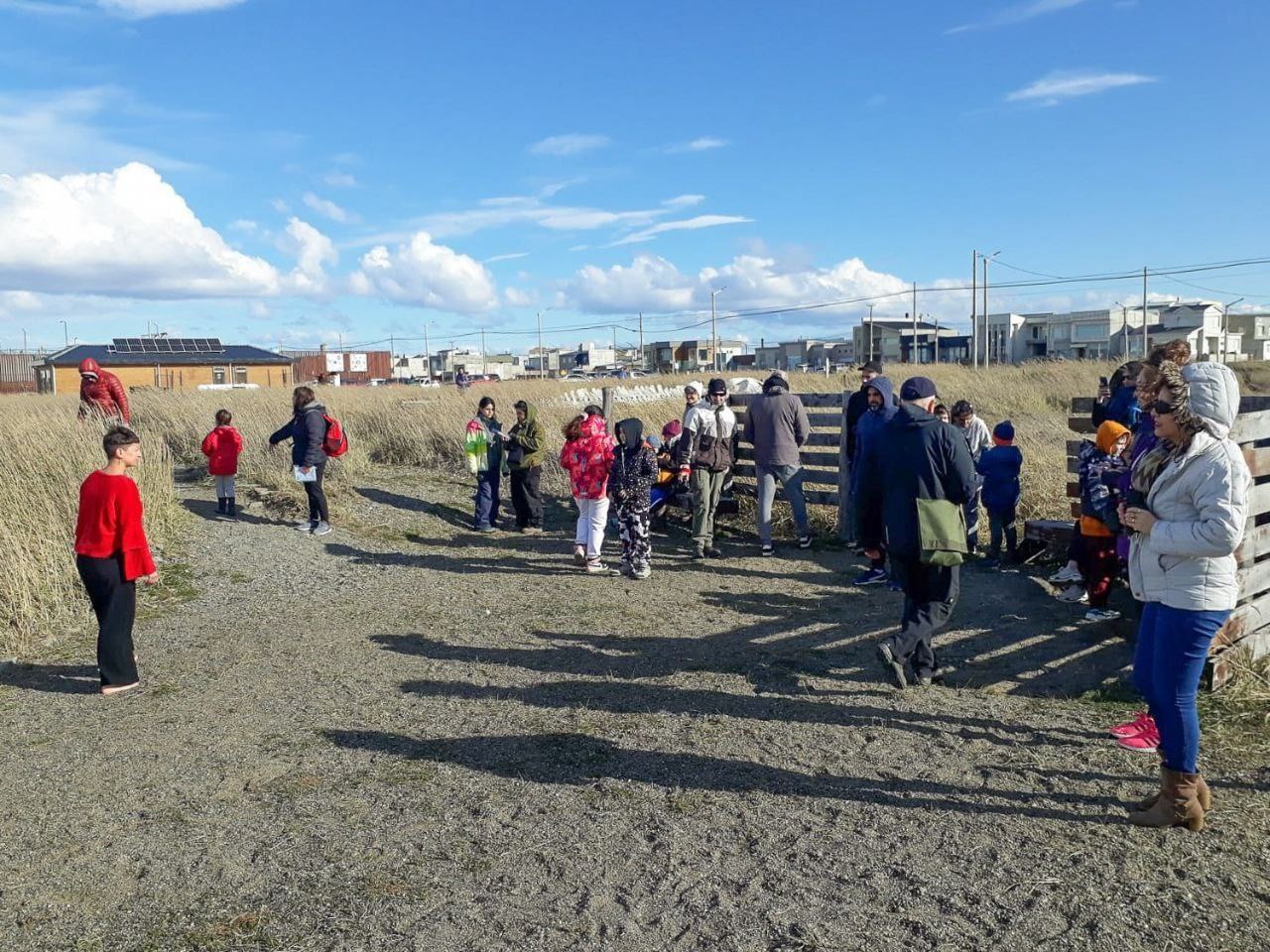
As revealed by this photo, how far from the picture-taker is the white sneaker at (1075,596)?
758 centimetres

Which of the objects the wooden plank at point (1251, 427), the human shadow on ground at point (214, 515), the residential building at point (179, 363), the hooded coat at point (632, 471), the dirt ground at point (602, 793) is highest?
the residential building at point (179, 363)

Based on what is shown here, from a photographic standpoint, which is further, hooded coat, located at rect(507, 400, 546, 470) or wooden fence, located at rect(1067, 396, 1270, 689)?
hooded coat, located at rect(507, 400, 546, 470)

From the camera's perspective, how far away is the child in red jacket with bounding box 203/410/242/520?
11062 millimetres

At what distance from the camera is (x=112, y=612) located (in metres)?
5.94

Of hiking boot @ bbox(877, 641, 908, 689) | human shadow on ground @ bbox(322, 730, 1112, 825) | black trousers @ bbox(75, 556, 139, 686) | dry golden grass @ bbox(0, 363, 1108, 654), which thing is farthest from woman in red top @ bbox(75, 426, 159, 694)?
hiking boot @ bbox(877, 641, 908, 689)

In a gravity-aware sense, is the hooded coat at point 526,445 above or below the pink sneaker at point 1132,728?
above

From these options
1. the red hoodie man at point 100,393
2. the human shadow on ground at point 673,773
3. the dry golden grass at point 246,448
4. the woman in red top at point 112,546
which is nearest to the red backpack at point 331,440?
the dry golden grass at point 246,448

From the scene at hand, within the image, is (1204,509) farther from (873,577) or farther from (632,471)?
(632,471)

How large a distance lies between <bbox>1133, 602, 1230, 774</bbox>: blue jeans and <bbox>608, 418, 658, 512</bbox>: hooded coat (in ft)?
17.8

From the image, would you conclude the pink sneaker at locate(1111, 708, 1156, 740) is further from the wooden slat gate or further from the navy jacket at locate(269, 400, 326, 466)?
the navy jacket at locate(269, 400, 326, 466)

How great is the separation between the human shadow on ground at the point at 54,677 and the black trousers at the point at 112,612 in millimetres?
237

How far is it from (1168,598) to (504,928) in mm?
2863

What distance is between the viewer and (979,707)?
17.8ft

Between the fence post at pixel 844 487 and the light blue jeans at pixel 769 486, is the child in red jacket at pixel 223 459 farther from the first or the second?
the fence post at pixel 844 487
